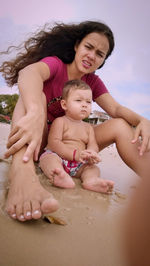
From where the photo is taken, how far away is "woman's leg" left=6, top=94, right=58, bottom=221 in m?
0.94

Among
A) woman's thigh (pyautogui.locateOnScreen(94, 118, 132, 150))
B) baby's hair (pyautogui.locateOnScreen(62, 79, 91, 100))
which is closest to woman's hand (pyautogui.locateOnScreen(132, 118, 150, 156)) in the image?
woman's thigh (pyautogui.locateOnScreen(94, 118, 132, 150))

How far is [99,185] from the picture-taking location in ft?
5.25

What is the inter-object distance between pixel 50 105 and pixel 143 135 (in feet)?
3.55

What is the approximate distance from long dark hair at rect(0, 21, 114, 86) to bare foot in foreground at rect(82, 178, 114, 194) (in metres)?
1.53

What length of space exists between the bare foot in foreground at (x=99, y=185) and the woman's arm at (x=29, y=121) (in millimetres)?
529

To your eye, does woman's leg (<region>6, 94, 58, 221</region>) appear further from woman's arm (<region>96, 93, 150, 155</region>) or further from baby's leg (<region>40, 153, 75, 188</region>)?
woman's arm (<region>96, 93, 150, 155</region>)

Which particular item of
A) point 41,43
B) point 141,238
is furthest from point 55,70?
point 141,238

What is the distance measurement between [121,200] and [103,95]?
1441mm

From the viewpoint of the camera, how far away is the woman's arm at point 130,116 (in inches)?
73.4

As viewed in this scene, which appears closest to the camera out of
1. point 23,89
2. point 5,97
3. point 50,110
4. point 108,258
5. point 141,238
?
point 141,238

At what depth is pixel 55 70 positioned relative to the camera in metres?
2.25

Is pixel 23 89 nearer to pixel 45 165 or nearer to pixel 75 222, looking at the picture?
pixel 45 165

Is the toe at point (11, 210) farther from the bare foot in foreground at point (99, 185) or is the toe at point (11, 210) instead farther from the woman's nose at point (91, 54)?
the woman's nose at point (91, 54)

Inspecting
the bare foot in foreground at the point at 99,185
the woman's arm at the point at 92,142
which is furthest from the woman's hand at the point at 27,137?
the woman's arm at the point at 92,142
